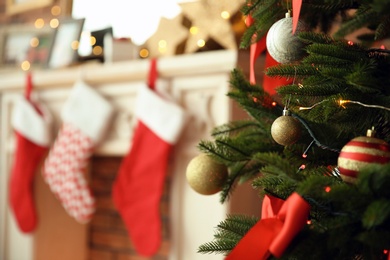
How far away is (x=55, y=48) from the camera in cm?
248

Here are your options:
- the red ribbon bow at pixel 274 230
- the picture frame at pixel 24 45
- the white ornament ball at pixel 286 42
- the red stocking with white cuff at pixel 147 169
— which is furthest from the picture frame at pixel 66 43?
the red ribbon bow at pixel 274 230

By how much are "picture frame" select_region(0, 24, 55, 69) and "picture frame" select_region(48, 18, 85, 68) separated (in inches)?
5.5

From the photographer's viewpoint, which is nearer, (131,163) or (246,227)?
(246,227)

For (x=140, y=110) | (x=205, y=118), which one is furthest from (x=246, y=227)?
(x=140, y=110)

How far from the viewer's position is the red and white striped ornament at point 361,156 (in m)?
0.67

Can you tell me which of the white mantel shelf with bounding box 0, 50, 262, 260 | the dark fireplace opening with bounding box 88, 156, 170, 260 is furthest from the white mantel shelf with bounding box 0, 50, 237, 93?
the dark fireplace opening with bounding box 88, 156, 170, 260

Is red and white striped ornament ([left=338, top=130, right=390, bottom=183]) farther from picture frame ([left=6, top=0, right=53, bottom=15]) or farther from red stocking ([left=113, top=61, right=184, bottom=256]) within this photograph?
picture frame ([left=6, top=0, right=53, bottom=15])

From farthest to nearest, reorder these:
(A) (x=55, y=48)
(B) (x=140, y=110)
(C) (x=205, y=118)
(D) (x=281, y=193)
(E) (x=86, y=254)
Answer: (E) (x=86, y=254)
(A) (x=55, y=48)
(B) (x=140, y=110)
(C) (x=205, y=118)
(D) (x=281, y=193)

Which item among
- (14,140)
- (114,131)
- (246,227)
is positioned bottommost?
(14,140)

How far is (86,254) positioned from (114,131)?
0.89 m

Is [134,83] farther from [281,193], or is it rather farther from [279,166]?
[279,166]

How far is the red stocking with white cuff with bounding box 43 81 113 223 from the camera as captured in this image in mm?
2086

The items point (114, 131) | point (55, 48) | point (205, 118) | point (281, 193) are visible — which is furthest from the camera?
point (55, 48)

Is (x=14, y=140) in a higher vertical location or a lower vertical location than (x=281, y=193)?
lower
